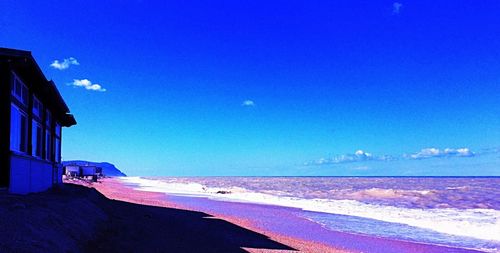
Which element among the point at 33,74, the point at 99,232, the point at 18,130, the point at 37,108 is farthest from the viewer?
the point at 37,108

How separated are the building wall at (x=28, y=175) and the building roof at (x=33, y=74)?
240 cm

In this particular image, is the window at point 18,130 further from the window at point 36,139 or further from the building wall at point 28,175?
the window at point 36,139

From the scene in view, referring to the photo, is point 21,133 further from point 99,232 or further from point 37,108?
point 99,232

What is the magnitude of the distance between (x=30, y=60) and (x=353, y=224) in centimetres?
1325

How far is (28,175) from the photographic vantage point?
13.4 m

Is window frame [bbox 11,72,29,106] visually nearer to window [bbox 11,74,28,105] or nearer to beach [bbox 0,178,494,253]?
window [bbox 11,74,28,105]

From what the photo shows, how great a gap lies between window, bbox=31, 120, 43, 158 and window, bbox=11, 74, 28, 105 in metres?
1.62

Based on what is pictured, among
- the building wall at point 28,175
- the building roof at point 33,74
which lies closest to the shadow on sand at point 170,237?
the building wall at point 28,175

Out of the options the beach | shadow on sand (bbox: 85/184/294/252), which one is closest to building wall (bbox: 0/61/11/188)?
the beach

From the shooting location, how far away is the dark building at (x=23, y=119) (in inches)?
429

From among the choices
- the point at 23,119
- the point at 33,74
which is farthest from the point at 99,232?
the point at 33,74

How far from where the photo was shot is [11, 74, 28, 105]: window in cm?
1175

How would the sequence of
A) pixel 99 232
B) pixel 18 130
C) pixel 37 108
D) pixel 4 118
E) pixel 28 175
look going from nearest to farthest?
pixel 99 232
pixel 4 118
pixel 18 130
pixel 28 175
pixel 37 108

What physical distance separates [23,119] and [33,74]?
151cm
